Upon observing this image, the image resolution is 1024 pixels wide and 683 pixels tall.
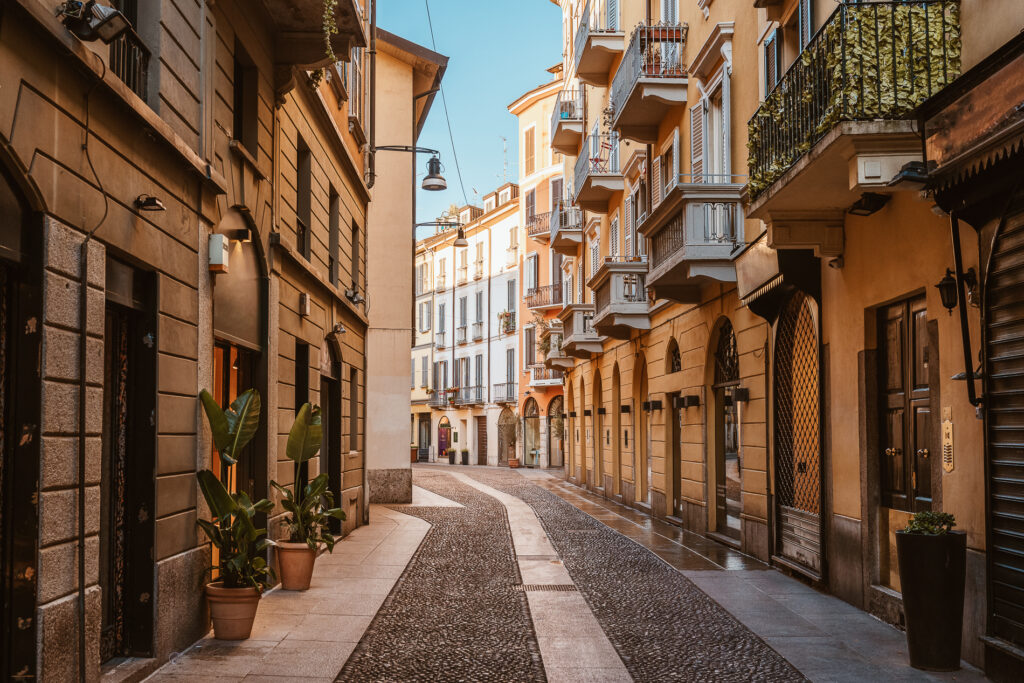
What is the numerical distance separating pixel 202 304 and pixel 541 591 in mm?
5072

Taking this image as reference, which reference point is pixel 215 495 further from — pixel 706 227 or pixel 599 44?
pixel 599 44

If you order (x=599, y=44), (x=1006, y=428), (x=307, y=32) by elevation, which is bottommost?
(x=1006, y=428)

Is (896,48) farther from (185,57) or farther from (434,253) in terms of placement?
(434,253)

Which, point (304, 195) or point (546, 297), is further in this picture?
point (546, 297)

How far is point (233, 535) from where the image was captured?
25.7 ft

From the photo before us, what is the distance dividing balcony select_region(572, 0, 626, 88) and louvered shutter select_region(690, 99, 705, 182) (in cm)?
768

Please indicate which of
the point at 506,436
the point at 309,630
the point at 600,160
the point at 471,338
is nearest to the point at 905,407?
the point at 309,630

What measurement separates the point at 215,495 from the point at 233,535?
35cm

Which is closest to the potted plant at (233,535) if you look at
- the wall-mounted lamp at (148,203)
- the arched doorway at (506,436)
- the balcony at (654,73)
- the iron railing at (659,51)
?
the wall-mounted lamp at (148,203)

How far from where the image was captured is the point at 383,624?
9070 millimetres

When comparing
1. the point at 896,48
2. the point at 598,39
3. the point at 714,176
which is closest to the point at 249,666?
the point at 896,48

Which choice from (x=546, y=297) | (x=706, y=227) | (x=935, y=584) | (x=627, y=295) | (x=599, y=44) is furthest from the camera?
(x=546, y=297)

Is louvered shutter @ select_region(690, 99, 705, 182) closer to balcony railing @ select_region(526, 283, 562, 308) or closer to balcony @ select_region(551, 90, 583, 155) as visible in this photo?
balcony @ select_region(551, 90, 583, 155)

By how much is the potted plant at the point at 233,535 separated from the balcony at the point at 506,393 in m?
41.8
